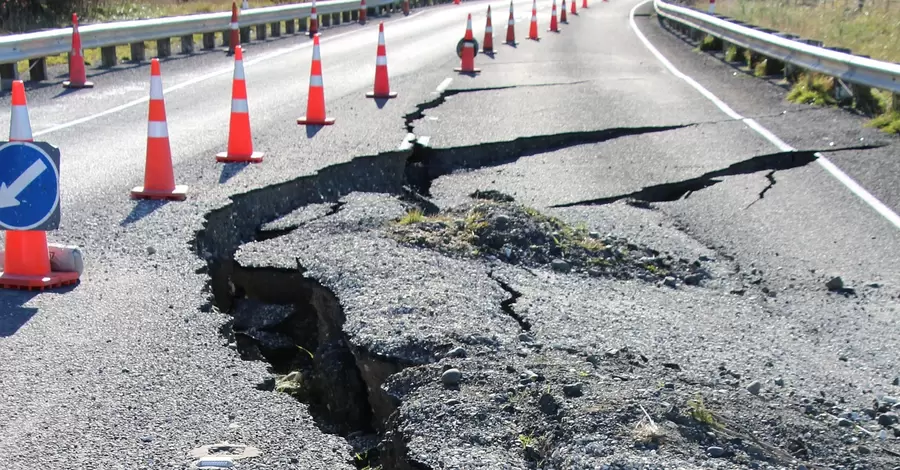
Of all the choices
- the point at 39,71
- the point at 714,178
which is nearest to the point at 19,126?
the point at 714,178

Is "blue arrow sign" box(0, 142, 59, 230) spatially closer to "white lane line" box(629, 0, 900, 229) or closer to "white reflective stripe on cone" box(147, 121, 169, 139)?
"white reflective stripe on cone" box(147, 121, 169, 139)

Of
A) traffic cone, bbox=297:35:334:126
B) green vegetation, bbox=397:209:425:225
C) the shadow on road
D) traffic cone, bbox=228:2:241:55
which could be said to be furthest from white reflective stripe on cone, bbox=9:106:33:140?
traffic cone, bbox=228:2:241:55

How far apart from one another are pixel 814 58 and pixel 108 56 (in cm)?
1028

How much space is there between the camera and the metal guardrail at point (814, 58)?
35.7 ft

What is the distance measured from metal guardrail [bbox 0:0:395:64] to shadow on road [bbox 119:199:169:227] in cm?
728

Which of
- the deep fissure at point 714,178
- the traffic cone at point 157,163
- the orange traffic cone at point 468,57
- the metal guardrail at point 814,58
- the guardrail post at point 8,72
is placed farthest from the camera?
the orange traffic cone at point 468,57

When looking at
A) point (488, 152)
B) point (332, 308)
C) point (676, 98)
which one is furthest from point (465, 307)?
point (676, 98)

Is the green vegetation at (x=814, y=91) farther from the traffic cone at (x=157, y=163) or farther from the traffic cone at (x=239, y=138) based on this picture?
the traffic cone at (x=157, y=163)

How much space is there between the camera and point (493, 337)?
4426mm

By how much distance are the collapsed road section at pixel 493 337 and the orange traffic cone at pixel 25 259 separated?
827 mm

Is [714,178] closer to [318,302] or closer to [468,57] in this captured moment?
[318,302]

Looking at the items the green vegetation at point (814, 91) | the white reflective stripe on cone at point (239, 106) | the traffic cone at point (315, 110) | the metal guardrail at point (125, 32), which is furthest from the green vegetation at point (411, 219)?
the metal guardrail at point (125, 32)

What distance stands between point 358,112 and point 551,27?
17.9m

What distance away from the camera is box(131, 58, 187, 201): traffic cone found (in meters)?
7.01
